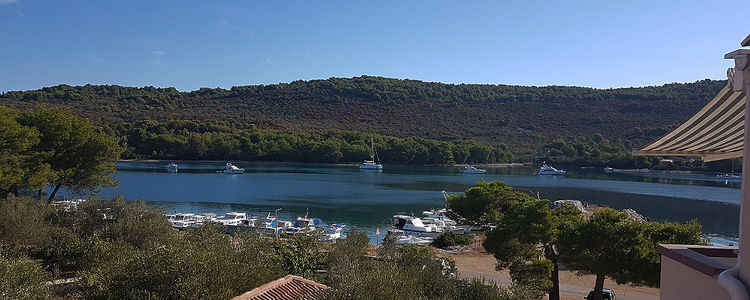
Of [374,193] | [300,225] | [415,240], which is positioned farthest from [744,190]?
[374,193]

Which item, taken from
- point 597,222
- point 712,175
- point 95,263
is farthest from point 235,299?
point 712,175

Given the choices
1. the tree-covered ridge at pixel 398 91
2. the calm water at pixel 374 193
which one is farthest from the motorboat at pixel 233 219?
the tree-covered ridge at pixel 398 91

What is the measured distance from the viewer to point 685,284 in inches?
122

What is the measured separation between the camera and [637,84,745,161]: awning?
12.9 ft

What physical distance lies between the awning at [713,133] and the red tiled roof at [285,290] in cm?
566

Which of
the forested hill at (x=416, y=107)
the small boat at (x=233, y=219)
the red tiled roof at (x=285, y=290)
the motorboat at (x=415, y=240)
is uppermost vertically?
the forested hill at (x=416, y=107)

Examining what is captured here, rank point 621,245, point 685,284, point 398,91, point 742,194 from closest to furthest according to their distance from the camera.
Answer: point 742,194
point 685,284
point 621,245
point 398,91

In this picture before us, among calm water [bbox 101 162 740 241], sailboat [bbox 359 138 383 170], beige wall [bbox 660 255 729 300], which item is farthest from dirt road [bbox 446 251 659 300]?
sailboat [bbox 359 138 383 170]

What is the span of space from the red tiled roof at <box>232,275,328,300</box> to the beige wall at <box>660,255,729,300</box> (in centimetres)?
595

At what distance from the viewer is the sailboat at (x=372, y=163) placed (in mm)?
75438

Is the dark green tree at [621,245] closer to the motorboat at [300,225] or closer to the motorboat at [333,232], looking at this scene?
the motorboat at [333,232]

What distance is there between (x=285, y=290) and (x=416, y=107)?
101185 millimetres

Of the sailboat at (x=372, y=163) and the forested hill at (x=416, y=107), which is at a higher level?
the forested hill at (x=416, y=107)

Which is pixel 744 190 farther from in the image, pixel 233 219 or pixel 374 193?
pixel 374 193
